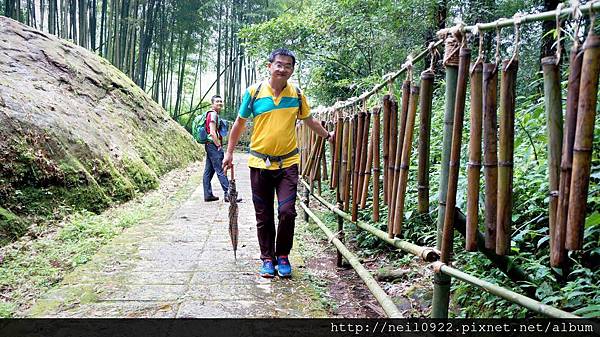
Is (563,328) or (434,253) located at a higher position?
(434,253)

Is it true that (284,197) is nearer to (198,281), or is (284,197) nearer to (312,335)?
(198,281)

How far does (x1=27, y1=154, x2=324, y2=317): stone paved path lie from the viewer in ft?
8.66

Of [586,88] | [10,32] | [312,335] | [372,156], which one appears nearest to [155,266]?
[312,335]

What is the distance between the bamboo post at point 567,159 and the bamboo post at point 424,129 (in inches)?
31.6

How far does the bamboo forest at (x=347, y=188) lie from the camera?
4.99 feet

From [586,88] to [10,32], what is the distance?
8687mm

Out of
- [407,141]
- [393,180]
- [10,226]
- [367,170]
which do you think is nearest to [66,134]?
[10,226]

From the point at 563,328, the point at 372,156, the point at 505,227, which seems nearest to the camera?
the point at 505,227

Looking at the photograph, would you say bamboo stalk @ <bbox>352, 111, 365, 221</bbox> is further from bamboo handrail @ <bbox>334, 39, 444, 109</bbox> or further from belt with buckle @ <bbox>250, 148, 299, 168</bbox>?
belt with buckle @ <bbox>250, 148, 299, 168</bbox>

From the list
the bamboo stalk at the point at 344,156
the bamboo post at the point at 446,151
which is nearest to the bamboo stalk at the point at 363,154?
the bamboo stalk at the point at 344,156

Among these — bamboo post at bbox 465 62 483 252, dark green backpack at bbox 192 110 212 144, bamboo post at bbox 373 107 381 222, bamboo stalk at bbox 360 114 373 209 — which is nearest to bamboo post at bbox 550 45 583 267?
bamboo post at bbox 465 62 483 252

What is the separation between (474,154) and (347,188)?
73.3 inches

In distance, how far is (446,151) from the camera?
1833 mm

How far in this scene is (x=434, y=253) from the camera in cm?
189
